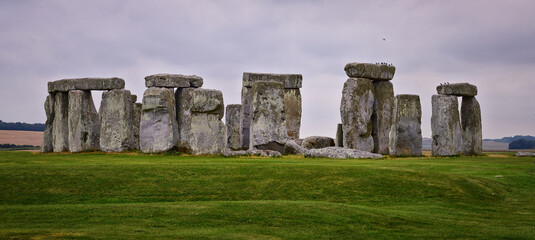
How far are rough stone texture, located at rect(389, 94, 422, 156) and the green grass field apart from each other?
9625 millimetres

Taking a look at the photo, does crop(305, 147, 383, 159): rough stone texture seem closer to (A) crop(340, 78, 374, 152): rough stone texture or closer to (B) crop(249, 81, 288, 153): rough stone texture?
(B) crop(249, 81, 288, 153): rough stone texture

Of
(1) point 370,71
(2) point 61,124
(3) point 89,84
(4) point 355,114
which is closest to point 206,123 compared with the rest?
(3) point 89,84

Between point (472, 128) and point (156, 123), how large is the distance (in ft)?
51.7

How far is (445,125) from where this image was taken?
33812 mm

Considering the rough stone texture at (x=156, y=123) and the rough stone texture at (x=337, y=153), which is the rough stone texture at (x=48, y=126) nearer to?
the rough stone texture at (x=156, y=123)

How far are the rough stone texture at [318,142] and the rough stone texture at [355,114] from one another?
2.50 meters

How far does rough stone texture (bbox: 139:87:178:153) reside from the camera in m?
31.3

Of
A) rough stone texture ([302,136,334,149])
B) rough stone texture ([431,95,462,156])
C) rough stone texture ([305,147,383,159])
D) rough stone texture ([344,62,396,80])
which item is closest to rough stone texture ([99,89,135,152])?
rough stone texture ([305,147,383,159])

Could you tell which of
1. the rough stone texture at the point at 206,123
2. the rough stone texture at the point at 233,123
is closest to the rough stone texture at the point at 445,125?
the rough stone texture at the point at 233,123

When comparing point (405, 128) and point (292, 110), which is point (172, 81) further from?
point (405, 128)

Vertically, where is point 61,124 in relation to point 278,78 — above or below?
below

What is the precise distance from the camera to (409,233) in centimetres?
1409

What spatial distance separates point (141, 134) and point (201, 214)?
55.1ft

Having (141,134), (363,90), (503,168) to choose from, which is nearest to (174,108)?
(141,134)
